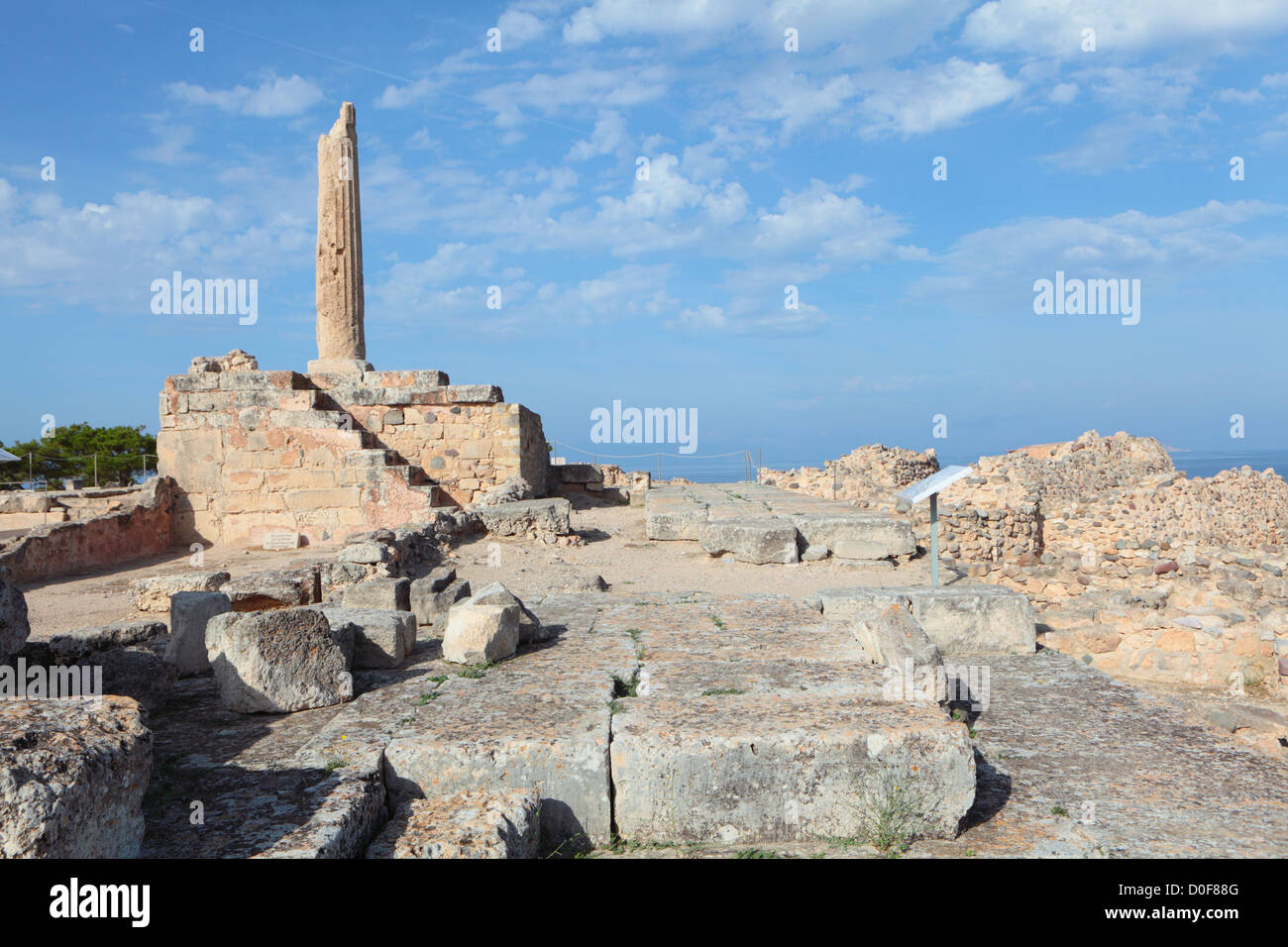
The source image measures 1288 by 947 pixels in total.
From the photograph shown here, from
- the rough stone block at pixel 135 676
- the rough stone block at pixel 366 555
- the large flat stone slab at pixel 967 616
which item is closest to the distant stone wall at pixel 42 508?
the rough stone block at pixel 366 555

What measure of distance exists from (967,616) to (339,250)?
42.5ft

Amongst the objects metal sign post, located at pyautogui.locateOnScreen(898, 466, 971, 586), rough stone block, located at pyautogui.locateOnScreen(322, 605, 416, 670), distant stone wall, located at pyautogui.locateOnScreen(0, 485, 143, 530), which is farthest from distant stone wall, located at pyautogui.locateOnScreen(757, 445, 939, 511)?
rough stone block, located at pyautogui.locateOnScreen(322, 605, 416, 670)

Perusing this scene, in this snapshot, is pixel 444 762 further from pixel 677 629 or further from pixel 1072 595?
pixel 1072 595

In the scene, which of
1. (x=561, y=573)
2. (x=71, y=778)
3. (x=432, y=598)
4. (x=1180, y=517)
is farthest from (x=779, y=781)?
(x=1180, y=517)

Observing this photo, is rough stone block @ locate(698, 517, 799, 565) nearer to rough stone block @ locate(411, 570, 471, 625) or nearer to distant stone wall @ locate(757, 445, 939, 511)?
rough stone block @ locate(411, 570, 471, 625)

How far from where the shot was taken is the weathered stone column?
14539 mm

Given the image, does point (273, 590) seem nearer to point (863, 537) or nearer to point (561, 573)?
point (561, 573)

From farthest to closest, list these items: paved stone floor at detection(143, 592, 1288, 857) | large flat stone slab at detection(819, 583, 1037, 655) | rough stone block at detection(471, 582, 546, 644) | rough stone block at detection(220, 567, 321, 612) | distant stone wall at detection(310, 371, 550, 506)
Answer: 1. distant stone wall at detection(310, 371, 550, 506)
2. rough stone block at detection(220, 567, 321, 612)
3. large flat stone slab at detection(819, 583, 1037, 655)
4. rough stone block at detection(471, 582, 546, 644)
5. paved stone floor at detection(143, 592, 1288, 857)

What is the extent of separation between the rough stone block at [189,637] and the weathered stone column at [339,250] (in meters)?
11.2

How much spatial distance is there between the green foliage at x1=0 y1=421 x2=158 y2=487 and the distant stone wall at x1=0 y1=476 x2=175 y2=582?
14532 mm

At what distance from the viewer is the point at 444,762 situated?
108 inches

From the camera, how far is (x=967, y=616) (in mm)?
5059
